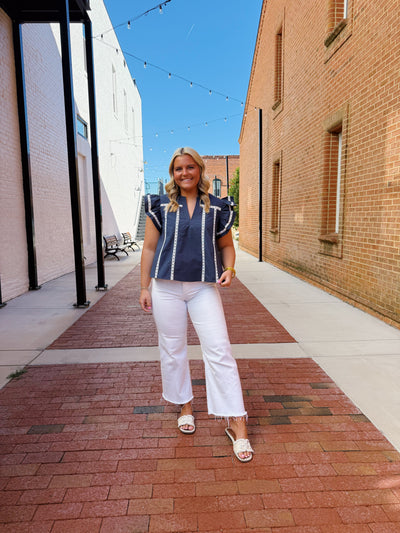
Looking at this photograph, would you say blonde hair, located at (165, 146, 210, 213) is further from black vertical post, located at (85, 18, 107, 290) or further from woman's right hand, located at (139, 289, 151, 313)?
black vertical post, located at (85, 18, 107, 290)

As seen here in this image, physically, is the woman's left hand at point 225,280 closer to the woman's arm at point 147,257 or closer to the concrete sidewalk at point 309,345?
the woman's arm at point 147,257

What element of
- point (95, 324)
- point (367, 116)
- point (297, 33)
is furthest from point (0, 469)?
point (297, 33)

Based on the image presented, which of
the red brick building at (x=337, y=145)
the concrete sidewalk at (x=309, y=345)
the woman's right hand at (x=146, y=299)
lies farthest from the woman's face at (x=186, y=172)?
the red brick building at (x=337, y=145)

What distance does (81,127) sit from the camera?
40.9 ft

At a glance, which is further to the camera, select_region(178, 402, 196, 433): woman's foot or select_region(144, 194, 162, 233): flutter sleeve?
select_region(178, 402, 196, 433): woman's foot

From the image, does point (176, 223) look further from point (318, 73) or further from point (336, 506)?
point (318, 73)

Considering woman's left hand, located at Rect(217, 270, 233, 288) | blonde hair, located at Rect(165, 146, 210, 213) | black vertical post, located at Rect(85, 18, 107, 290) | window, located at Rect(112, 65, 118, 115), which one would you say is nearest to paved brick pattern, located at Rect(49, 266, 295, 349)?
black vertical post, located at Rect(85, 18, 107, 290)

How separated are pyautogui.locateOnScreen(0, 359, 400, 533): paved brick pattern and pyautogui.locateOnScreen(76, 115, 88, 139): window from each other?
10.7 m

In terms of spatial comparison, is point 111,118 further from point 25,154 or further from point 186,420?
point 186,420

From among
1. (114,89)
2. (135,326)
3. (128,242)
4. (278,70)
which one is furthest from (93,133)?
(114,89)

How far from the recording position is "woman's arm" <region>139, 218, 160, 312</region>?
2.40m

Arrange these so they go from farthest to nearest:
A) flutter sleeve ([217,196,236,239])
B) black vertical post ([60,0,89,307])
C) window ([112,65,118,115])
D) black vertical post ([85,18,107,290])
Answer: window ([112,65,118,115]) < black vertical post ([85,18,107,290]) < black vertical post ([60,0,89,307]) < flutter sleeve ([217,196,236,239])

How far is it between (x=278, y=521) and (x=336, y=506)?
31 centimetres

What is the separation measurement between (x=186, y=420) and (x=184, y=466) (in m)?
Answer: 0.38
